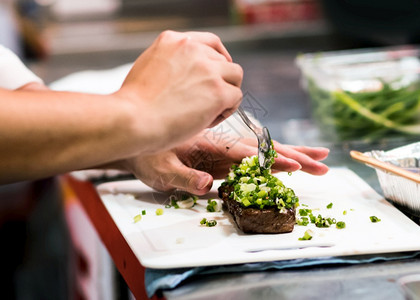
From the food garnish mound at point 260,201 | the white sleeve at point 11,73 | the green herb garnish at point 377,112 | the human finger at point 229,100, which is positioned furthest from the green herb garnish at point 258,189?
the green herb garnish at point 377,112

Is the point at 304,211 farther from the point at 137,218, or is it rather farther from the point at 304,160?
the point at 137,218

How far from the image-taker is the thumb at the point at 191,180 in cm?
140

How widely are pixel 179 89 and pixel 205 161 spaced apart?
1.27 feet

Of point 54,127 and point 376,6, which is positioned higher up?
point 54,127

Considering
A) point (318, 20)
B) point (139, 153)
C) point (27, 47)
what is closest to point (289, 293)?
point (139, 153)

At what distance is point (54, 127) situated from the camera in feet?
3.44

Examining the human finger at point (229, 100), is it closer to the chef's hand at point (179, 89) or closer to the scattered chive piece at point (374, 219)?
the chef's hand at point (179, 89)

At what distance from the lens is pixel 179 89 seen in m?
1.13

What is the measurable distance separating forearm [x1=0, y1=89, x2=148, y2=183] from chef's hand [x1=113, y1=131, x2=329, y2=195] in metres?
0.32

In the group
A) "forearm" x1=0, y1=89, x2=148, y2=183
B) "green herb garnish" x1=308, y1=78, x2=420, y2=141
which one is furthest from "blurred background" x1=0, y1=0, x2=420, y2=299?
"forearm" x1=0, y1=89, x2=148, y2=183

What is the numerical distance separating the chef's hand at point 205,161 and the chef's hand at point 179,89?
9.1 inches

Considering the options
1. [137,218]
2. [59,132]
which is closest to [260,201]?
[137,218]

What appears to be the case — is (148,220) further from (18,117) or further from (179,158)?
(18,117)

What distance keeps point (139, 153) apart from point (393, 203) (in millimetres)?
623
